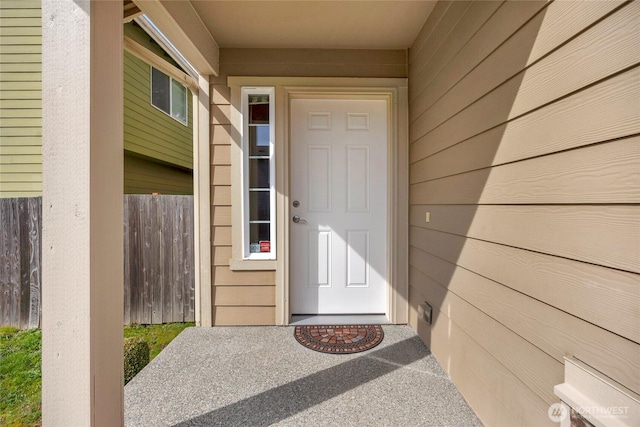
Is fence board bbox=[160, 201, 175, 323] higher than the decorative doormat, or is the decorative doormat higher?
fence board bbox=[160, 201, 175, 323]

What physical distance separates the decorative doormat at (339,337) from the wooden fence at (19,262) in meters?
2.45

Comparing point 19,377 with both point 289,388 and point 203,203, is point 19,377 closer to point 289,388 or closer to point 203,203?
point 203,203

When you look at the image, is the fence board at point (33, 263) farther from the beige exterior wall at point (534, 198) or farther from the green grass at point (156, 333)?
the beige exterior wall at point (534, 198)

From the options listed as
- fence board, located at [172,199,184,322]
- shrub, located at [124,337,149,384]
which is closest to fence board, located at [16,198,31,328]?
fence board, located at [172,199,184,322]

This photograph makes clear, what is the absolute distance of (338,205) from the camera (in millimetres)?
2611

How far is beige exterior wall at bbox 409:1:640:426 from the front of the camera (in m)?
0.77

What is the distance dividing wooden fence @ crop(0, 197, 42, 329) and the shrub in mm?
1280

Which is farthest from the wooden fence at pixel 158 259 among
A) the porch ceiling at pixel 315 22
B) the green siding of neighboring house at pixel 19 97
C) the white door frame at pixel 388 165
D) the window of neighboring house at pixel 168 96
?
the window of neighboring house at pixel 168 96

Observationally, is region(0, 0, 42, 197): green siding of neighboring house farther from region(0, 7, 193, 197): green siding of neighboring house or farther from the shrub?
the shrub

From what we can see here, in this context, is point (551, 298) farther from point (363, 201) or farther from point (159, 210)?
point (159, 210)

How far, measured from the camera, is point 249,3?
1.91 m

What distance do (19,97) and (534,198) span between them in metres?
4.25

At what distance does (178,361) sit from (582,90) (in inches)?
99.9

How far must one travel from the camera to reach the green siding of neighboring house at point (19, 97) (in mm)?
2621
